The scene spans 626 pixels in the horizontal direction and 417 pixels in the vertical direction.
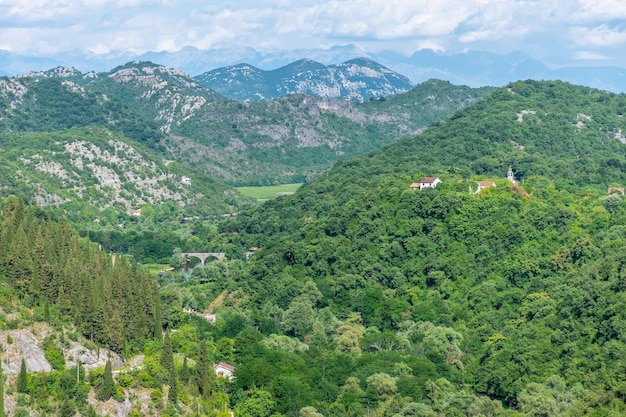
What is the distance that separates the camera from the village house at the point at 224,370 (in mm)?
94387

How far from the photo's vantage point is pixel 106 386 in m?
76.2

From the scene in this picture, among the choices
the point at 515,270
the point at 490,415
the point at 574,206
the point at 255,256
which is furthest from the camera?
the point at 255,256

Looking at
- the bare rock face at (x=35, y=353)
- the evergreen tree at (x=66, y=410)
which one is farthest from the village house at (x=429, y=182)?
the evergreen tree at (x=66, y=410)

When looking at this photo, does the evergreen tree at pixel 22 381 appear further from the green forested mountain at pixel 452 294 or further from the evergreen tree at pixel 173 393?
the green forested mountain at pixel 452 294

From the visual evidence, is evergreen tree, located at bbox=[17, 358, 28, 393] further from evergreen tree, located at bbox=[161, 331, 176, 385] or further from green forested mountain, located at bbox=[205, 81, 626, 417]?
green forested mountain, located at bbox=[205, 81, 626, 417]

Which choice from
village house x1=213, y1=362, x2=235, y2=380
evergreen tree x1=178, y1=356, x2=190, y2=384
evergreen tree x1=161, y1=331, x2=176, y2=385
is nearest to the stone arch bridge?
village house x1=213, y1=362, x2=235, y2=380

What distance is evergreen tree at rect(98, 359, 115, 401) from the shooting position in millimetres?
76062

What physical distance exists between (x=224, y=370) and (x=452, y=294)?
39.4 meters

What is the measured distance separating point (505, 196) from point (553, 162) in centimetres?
3406

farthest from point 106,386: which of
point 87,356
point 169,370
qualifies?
point 169,370

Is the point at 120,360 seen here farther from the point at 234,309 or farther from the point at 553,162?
the point at 553,162

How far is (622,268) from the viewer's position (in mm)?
109062

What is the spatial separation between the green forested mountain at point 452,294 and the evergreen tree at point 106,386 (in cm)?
1771

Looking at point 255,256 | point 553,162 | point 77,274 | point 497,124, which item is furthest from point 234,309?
point 497,124
